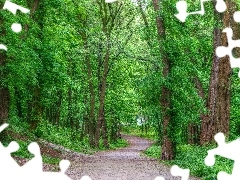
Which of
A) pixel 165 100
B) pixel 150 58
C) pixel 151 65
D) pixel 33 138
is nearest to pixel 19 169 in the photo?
pixel 165 100

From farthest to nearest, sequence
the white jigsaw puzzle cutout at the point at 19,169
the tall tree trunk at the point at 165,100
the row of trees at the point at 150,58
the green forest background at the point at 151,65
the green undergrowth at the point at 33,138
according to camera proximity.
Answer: the tall tree trunk at the point at 165,100, the green undergrowth at the point at 33,138, the row of trees at the point at 150,58, the green forest background at the point at 151,65, the white jigsaw puzzle cutout at the point at 19,169

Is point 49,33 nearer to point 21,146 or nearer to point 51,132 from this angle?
point 21,146

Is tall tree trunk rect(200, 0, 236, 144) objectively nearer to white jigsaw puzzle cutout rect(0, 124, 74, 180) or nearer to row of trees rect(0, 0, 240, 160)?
row of trees rect(0, 0, 240, 160)

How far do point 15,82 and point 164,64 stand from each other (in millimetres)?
7562

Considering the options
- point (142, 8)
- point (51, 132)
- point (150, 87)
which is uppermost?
point (142, 8)

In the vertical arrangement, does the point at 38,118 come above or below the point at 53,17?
below

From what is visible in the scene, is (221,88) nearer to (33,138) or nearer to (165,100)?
(165,100)

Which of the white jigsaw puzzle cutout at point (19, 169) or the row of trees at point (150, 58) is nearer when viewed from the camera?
the white jigsaw puzzle cutout at point (19, 169)

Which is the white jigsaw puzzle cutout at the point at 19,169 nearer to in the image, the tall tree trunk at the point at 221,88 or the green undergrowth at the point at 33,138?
the green undergrowth at the point at 33,138

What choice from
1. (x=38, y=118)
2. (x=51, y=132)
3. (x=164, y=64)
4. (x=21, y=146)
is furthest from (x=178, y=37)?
(x=51, y=132)

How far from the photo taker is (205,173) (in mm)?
16016

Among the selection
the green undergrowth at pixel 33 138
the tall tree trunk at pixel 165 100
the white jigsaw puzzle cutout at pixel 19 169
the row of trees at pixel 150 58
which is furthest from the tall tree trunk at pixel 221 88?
the white jigsaw puzzle cutout at pixel 19 169

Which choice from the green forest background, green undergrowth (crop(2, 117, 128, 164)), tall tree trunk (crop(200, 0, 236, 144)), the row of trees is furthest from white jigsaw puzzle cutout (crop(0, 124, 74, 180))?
tall tree trunk (crop(200, 0, 236, 144))

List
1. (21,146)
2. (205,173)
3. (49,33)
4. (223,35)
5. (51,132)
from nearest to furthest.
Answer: (205,173) < (223,35) < (21,146) < (49,33) < (51,132)
